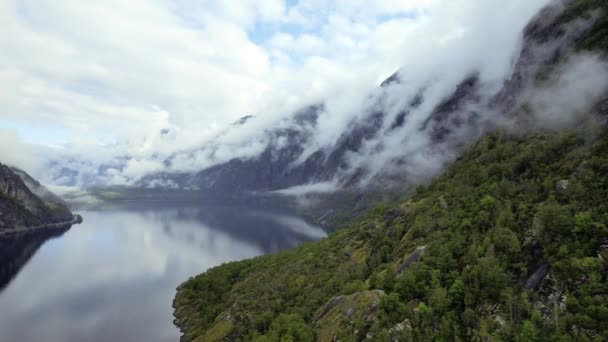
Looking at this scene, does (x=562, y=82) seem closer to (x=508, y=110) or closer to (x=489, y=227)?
(x=508, y=110)

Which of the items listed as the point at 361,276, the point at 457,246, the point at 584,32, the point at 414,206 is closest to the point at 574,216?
the point at 457,246

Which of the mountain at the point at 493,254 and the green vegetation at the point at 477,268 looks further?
the mountain at the point at 493,254

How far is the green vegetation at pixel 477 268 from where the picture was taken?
2005 inches

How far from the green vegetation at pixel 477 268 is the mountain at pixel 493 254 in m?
0.27

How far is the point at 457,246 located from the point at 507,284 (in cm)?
1704

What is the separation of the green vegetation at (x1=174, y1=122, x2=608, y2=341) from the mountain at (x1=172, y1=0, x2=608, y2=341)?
272 mm

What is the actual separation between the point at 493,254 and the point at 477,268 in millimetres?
4871

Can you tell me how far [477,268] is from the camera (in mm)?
62188

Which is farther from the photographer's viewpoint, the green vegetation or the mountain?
the mountain

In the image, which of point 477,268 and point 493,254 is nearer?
point 477,268

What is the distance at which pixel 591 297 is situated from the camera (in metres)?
46.4

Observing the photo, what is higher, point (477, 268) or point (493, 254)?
point (493, 254)

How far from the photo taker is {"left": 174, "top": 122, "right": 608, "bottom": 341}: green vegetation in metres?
50.9

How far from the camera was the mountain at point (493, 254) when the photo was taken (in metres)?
52.5
